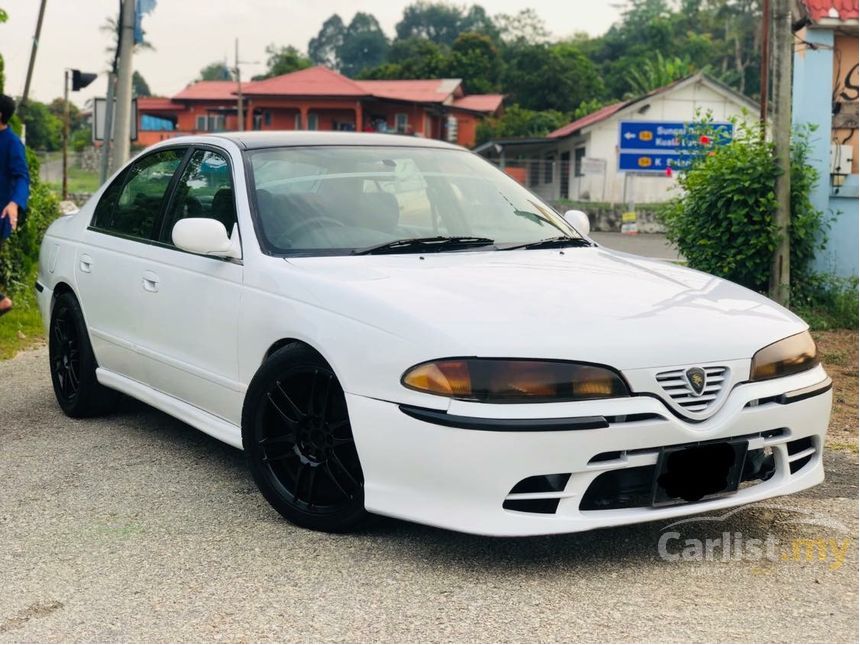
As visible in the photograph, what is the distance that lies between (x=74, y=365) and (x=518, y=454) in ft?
11.3

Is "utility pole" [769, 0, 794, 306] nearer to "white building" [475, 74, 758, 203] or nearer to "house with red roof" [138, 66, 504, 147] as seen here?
"white building" [475, 74, 758, 203]

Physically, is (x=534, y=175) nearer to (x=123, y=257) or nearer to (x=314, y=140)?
(x=123, y=257)

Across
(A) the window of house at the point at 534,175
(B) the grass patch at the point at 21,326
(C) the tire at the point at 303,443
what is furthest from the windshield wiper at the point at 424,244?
(A) the window of house at the point at 534,175

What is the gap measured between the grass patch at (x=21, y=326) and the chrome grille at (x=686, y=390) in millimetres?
6190

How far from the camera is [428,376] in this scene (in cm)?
379

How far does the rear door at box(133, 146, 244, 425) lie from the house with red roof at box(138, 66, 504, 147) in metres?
60.4

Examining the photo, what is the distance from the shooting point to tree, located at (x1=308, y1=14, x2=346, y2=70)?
163625 millimetres

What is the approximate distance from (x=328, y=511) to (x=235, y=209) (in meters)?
1.43

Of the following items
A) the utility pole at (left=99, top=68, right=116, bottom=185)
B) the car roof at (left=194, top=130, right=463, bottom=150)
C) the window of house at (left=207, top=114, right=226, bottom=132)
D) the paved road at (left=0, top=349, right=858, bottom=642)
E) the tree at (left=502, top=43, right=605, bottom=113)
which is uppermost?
the tree at (left=502, top=43, right=605, bottom=113)

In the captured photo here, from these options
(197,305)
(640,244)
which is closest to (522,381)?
(197,305)

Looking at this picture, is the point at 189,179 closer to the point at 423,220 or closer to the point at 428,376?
the point at 423,220

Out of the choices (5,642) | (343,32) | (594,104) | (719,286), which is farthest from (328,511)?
(343,32)

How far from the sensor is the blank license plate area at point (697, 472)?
3846 mm

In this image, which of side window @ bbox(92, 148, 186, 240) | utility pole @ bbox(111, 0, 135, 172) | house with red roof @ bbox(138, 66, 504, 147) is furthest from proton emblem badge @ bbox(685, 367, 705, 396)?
house with red roof @ bbox(138, 66, 504, 147)
